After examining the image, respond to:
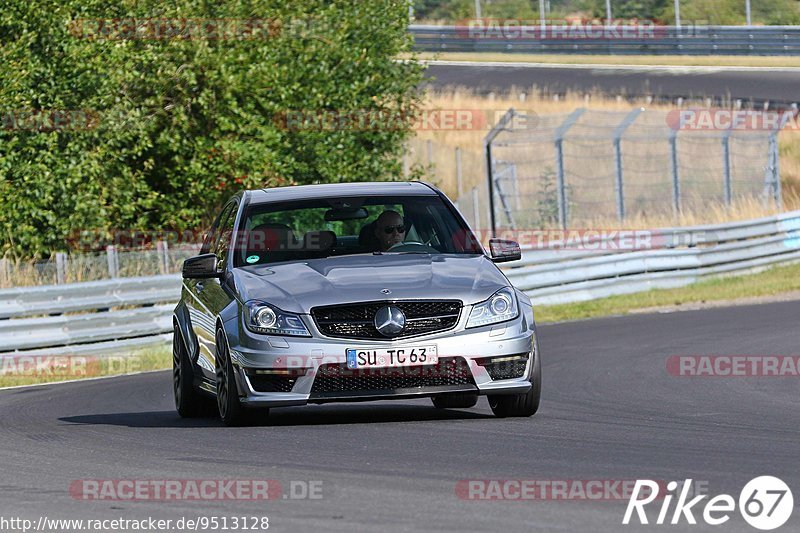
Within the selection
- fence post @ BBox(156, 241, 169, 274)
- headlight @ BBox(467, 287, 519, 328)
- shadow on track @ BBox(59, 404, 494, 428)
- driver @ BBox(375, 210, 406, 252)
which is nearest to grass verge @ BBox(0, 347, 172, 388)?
fence post @ BBox(156, 241, 169, 274)

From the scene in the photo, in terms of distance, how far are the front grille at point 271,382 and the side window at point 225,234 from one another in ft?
4.67

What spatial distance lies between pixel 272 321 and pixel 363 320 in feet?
1.81

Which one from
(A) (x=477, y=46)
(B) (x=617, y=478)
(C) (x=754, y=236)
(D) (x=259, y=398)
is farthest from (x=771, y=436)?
(A) (x=477, y=46)

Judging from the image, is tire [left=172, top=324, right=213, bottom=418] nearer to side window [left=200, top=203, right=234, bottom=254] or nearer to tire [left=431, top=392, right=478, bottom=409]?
side window [left=200, top=203, right=234, bottom=254]

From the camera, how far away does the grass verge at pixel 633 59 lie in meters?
55.8

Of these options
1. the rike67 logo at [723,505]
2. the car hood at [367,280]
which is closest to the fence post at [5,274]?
the car hood at [367,280]

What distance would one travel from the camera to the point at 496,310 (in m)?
9.85

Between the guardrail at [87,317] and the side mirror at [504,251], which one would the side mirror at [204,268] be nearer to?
the side mirror at [504,251]

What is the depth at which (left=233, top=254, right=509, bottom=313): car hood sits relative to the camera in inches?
381

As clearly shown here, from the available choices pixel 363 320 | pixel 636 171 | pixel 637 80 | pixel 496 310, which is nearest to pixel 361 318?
pixel 363 320

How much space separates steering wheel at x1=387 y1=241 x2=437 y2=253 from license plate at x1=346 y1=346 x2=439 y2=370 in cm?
134

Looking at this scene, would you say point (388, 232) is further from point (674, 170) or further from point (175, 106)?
point (674, 170)

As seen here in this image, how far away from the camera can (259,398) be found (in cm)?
977

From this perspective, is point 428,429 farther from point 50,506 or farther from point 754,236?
point 754,236
